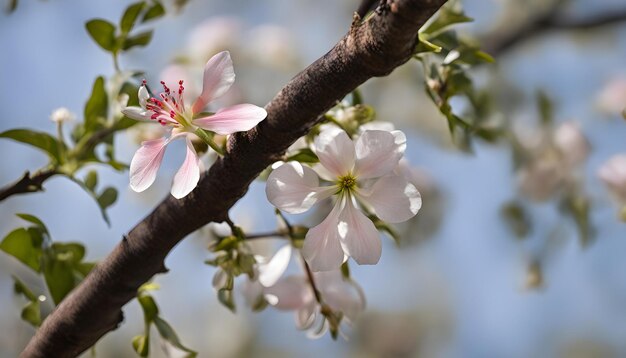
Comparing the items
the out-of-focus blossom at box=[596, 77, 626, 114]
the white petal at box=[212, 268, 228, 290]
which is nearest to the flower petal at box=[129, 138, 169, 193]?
the white petal at box=[212, 268, 228, 290]

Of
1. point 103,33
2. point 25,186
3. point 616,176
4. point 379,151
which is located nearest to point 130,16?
point 103,33

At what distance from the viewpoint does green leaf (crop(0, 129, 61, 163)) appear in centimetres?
46

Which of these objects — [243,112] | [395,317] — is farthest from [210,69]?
[395,317]

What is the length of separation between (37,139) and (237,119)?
0.62ft

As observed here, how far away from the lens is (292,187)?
1.14 feet

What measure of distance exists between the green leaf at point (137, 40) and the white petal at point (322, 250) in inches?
9.2

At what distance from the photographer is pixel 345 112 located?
1.32ft

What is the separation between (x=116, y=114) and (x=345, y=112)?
164 mm

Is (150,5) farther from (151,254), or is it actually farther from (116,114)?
(151,254)

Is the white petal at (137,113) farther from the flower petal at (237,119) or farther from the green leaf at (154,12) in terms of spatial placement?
the green leaf at (154,12)

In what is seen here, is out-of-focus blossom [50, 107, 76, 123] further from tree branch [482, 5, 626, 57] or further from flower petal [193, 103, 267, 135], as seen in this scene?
tree branch [482, 5, 626, 57]

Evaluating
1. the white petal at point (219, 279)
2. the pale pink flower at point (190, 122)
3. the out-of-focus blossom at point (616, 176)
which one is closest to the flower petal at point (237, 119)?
the pale pink flower at point (190, 122)

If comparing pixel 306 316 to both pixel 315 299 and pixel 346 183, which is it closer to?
pixel 315 299

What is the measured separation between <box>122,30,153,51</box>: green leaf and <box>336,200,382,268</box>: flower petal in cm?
24
